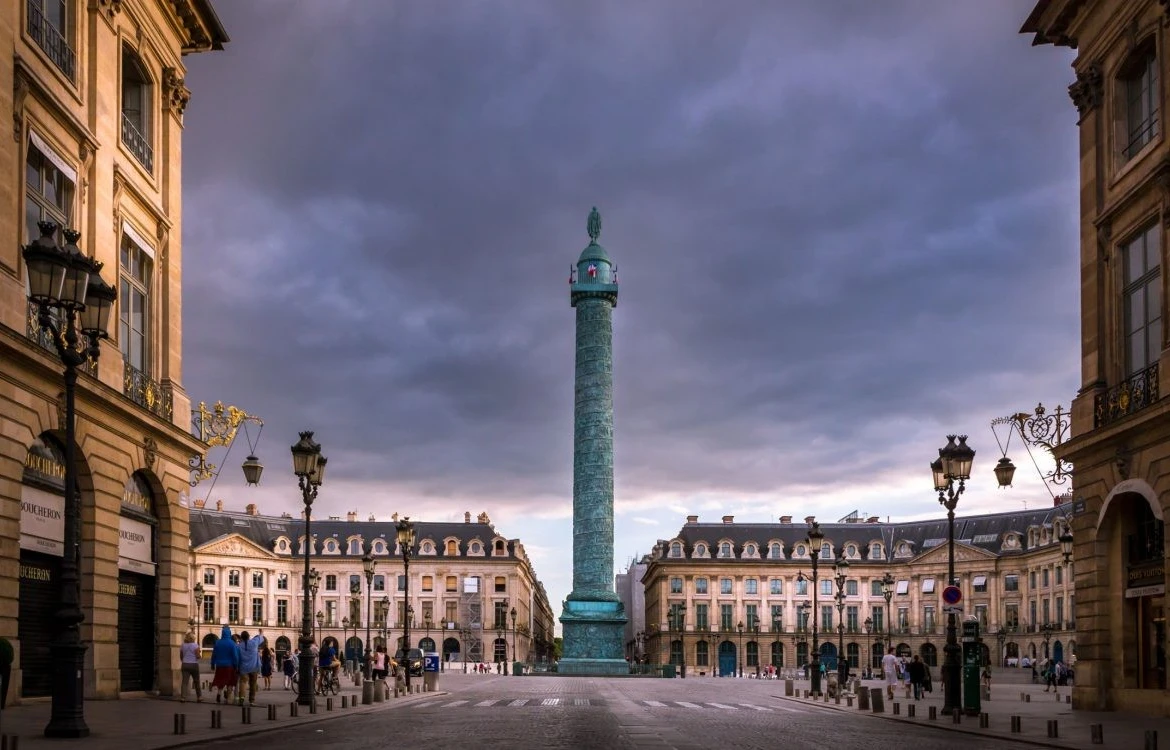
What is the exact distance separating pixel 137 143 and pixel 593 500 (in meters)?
66.3

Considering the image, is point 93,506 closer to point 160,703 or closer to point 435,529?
point 160,703

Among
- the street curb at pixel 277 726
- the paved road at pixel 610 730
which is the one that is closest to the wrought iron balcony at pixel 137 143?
the street curb at pixel 277 726

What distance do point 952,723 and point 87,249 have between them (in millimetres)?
19750

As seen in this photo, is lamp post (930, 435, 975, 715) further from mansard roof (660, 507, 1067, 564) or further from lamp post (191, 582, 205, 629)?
mansard roof (660, 507, 1067, 564)

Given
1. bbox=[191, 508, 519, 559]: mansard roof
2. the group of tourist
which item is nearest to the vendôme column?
bbox=[191, 508, 519, 559]: mansard roof

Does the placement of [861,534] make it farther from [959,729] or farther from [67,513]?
[67,513]

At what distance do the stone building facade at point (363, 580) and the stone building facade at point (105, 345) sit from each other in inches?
4095

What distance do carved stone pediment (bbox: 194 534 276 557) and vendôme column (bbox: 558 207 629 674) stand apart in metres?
51.1

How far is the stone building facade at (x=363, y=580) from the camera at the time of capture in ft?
443

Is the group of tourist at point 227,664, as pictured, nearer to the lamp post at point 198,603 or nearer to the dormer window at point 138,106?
the dormer window at point 138,106

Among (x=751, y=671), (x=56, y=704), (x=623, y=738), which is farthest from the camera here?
(x=751, y=671)

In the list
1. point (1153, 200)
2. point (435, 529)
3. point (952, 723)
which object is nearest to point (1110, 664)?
point (952, 723)

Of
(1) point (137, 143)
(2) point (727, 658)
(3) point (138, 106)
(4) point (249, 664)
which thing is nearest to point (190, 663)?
(4) point (249, 664)

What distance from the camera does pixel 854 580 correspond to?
5404 inches
